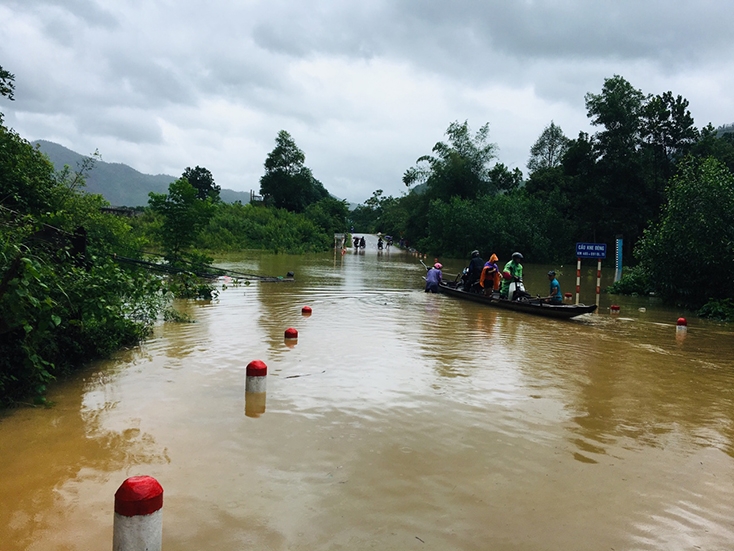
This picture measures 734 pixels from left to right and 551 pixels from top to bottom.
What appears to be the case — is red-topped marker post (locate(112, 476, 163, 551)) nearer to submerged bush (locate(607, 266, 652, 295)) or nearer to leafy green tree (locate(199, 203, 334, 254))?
submerged bush (locate(607, 266, 652, 295))

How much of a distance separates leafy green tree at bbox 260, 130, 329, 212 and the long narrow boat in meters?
54.6

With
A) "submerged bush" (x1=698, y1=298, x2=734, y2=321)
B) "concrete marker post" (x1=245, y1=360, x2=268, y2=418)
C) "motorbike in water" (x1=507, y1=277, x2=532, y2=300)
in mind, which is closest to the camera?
"concrete marker post" (x1=245, y1=360, x2=268, y2=418)

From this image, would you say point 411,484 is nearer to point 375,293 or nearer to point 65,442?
point 65,442

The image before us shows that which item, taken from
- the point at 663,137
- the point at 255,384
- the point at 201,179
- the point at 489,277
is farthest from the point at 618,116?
the point at 201,179

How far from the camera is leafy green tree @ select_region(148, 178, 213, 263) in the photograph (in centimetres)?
1902

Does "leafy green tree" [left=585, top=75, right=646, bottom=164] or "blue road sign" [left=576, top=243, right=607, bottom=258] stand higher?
"leafy green tree" [left=585, top=75, right=646, bottom=164]

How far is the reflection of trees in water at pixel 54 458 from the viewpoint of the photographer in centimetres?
409

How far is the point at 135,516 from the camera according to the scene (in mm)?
3219

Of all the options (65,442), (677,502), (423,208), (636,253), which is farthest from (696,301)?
(423,208)

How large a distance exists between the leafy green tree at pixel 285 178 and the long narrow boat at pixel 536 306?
54624 millimetres

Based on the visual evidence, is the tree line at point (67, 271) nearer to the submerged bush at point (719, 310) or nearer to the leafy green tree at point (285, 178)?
the submerged bush at point (719, 310)

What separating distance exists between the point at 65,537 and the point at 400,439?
3.09m

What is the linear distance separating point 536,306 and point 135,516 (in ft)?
42.2

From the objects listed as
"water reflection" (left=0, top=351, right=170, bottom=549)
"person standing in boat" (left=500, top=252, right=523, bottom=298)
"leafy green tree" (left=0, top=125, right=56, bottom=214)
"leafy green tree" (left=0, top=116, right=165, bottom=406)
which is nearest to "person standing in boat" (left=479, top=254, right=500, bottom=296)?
"person standing in boat" (left=500, top=252, right=523, bottom=298)
